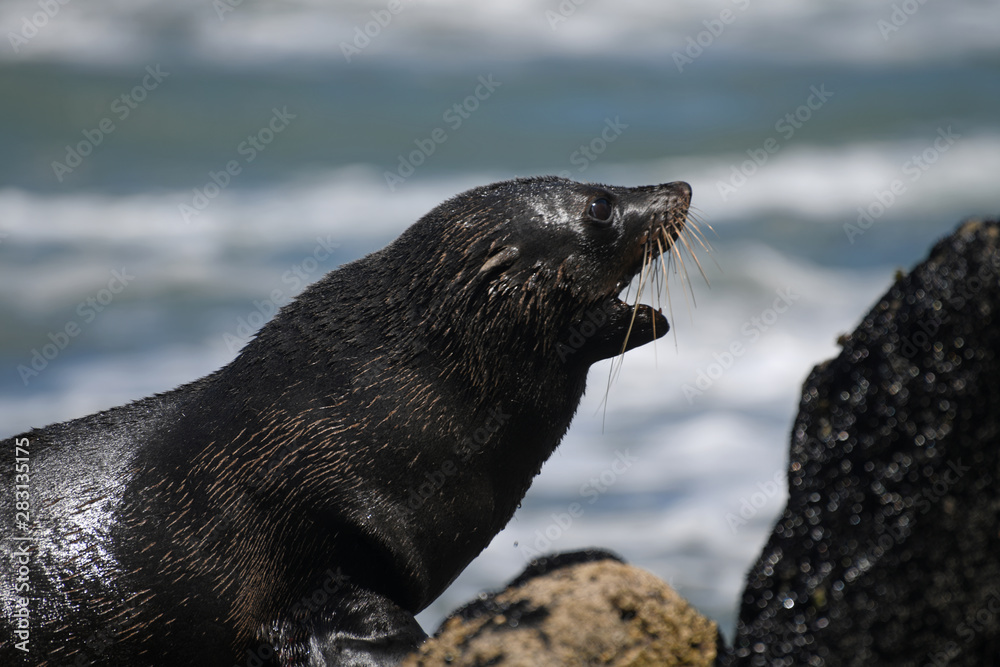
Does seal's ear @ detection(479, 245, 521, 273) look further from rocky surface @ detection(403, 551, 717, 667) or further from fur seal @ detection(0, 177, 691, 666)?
rocky surface @ detection(403, 551, 717, 667)

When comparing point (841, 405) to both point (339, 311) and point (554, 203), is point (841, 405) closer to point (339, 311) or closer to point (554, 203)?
point (554, 203)

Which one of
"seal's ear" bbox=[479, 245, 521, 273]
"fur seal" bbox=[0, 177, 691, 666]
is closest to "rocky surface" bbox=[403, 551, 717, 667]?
"fur seal" bbox=[0, 177, 691, 666]

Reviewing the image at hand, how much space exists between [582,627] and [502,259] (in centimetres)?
264

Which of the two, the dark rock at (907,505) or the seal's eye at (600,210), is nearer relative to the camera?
the dark rock at (907,505)

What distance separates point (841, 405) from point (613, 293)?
8.04ft

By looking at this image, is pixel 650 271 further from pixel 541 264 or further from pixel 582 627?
pixel 582 627

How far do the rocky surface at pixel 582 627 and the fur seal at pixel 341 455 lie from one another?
1.21 meters

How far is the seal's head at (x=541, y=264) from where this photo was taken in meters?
6.88

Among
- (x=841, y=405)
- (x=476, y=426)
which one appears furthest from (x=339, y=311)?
(x=841, y=405)

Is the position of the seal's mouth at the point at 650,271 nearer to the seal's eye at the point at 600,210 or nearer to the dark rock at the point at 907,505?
the seal's eye at the point at 600,210

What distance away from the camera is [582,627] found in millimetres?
5020

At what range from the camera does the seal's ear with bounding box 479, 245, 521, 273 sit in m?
6.84

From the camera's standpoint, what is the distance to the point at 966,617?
4555mm
